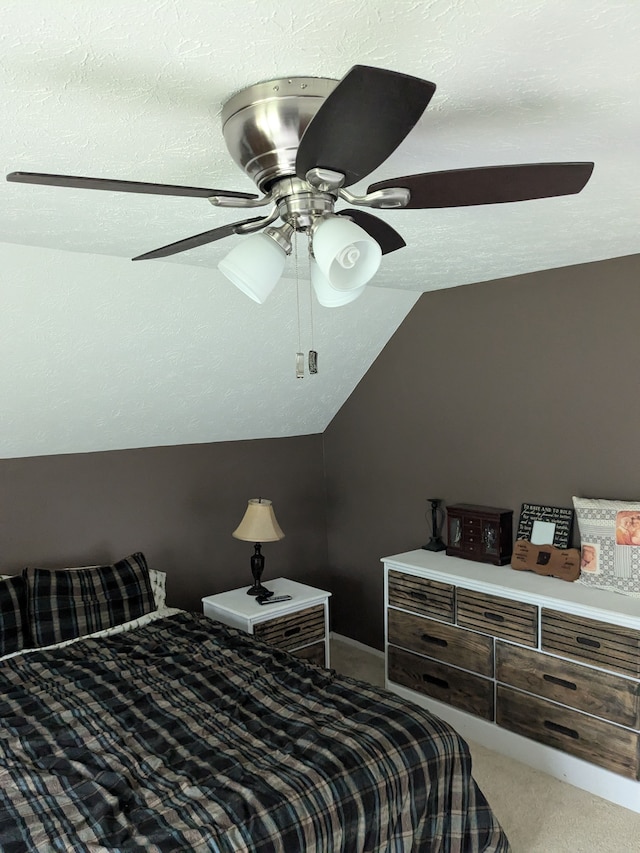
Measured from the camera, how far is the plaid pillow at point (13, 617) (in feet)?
10.2

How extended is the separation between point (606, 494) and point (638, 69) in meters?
2.27

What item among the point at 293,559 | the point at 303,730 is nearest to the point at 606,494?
the point at 303,730

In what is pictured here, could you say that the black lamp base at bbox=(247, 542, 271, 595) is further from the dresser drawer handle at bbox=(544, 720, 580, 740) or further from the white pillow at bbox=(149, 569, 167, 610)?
the dresser drawer handle at bbox=(544, 720, 580, 740)

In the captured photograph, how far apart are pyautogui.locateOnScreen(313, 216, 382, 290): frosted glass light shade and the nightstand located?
2510mm

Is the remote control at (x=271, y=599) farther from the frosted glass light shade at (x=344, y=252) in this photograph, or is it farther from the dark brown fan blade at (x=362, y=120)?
the dark brown fan blade at (x=362, y=120)

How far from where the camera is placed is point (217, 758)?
2.19 metres

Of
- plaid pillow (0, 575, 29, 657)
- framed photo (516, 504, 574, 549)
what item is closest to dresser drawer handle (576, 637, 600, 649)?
framed photo (516, 504, 574, 549)

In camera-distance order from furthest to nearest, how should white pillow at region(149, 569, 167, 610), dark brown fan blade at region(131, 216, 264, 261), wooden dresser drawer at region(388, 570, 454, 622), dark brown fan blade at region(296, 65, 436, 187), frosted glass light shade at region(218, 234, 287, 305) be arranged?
white pillow at region(149, 569, 167, 610) → wooden dresser drawer at region(388, 570, 454, 622) → dark brown fan blade at region(131, 216, 264, 261) → frosted glass light shade at region(218, 234, 287, 305) → dark brown fan blade at region(296, 65, 436, 187)

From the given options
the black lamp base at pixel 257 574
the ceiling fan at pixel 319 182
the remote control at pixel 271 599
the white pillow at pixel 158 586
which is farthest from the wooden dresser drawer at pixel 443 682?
the ceiling fan at pixel 319 182

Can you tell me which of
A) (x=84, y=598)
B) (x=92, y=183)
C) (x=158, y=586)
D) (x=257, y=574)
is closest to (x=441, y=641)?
(x=257, y=574)

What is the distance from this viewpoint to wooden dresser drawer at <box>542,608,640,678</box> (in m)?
2.76

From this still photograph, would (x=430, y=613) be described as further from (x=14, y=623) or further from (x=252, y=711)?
(x=14, y=623)

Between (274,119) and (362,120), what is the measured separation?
0.39m

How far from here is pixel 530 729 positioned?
313 centimetres
